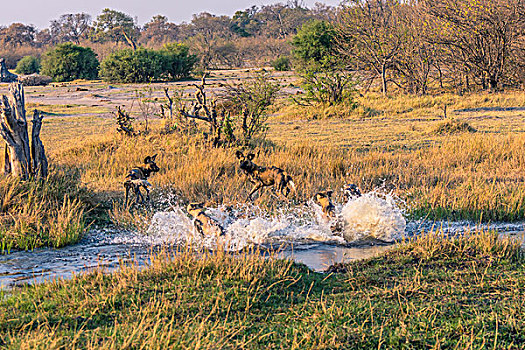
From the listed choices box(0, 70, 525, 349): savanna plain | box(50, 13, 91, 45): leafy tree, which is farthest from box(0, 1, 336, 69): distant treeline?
box(0, 70, 525, 349): savanna plain

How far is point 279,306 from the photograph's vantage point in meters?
4.18

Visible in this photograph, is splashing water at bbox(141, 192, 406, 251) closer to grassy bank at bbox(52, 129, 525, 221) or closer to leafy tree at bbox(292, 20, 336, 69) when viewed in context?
grassy bank at bbox(52, 129, 525, 221)

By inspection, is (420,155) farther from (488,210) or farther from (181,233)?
(181,233)

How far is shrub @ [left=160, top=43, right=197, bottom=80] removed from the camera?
3650 cm

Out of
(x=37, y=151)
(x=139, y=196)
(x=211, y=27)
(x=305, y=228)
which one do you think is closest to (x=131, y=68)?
(x=37, y=151)

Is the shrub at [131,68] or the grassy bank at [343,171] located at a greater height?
the shrub at [131,68]

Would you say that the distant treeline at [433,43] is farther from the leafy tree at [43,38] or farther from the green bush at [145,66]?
the leafy tree at [43,38]

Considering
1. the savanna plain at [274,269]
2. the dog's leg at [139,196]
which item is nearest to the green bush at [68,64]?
the savanna plain at [274,269]

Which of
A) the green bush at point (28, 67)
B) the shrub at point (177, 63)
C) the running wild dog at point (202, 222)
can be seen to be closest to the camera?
the running wild dog at point (202, 222)

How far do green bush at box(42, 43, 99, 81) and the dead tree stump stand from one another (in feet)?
111

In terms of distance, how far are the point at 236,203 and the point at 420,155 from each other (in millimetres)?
4497

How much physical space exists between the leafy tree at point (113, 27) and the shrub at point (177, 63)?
127 ft

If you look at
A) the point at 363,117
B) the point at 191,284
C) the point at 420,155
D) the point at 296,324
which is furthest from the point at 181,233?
the point at 363,117

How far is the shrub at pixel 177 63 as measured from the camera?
1437 inches
